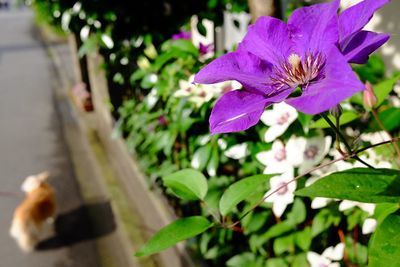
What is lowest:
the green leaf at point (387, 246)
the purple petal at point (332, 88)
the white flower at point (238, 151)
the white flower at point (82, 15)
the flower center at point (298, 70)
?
the white flower at point (238, 151)

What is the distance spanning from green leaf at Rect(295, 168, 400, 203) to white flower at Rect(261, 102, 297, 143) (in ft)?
1.80

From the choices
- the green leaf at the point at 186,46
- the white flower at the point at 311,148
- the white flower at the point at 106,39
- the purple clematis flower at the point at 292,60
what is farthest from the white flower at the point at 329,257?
the white flower at the point at 106,39

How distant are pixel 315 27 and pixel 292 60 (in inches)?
2.2

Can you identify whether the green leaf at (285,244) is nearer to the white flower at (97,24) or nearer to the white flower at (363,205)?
the white flower at (363,205)

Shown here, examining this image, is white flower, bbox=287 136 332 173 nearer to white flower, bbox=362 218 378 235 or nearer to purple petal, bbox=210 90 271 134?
white flower, bbox=362 218 378 235

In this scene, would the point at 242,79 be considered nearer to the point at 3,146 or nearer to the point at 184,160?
the point at 184,160

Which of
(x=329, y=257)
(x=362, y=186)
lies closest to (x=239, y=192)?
(x=362, y=186)

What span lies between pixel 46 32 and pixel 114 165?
368 inches

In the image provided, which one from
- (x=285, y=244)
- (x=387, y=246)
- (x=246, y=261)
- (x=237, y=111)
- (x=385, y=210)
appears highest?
(x=237, y=111)

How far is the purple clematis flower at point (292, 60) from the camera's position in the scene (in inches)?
19.1

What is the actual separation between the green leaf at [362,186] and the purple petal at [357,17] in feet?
0.75

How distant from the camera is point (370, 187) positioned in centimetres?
63

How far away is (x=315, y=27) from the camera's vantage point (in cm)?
57

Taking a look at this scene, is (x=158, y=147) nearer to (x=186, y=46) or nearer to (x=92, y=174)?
(x=186, y=46)
